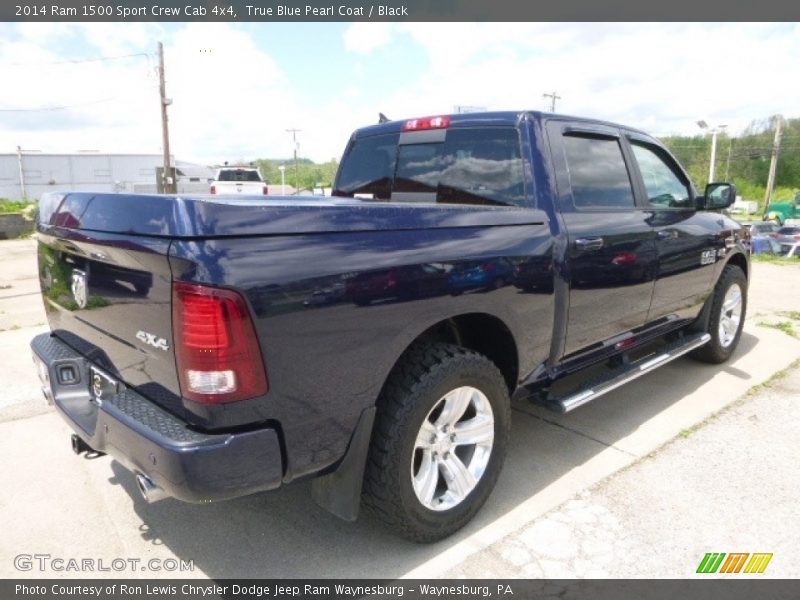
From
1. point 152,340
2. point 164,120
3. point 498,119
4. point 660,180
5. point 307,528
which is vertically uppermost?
point 164,120

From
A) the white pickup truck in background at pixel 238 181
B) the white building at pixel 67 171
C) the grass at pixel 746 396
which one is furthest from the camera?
the white building at pixel 67 171

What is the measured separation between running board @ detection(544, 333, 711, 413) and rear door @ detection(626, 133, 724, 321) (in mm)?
219

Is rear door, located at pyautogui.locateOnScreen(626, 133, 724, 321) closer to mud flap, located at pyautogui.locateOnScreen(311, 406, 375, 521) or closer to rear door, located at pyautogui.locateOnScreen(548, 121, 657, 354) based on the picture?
rear door, located at pyautogui.locateOnScreen(548, 121, 657, 354)

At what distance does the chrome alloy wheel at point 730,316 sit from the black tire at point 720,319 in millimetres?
16

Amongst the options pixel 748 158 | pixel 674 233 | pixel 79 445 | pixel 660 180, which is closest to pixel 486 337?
pixel 674 233

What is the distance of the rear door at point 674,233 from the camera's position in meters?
3.80

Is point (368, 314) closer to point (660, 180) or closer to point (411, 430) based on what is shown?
point (411, 430)

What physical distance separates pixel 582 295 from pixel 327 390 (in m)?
1.67

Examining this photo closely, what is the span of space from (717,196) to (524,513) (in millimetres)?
2956

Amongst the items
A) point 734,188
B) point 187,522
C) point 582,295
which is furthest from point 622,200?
point 187,522

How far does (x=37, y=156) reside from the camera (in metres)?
46.4

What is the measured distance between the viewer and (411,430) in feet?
7.62

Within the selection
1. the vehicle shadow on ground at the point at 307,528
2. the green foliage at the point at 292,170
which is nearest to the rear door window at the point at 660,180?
the vehicle shadow on ground at the point at 307,528

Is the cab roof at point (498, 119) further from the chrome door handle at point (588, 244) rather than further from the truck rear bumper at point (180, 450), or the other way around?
the truck rear bumper at point (180, 450)
